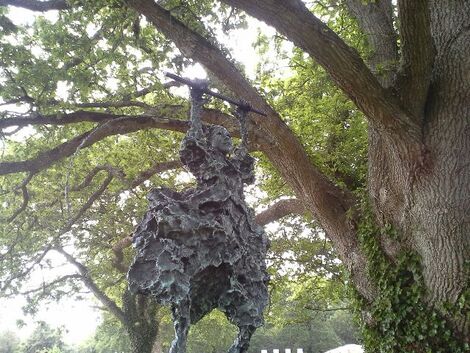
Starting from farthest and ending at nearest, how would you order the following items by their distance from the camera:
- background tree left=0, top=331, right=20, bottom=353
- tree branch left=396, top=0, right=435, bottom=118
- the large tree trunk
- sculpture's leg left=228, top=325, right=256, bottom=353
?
background tree left=0, top=331, right=20, bottom=353
the large tree trunk
tree branch left=396, top=0, right=435, bottom=118
sculpture's leg left=228, top=325, right=256, bottom=353

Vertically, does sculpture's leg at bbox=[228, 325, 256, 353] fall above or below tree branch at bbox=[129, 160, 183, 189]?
below

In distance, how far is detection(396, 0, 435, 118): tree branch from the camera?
13.8 ft

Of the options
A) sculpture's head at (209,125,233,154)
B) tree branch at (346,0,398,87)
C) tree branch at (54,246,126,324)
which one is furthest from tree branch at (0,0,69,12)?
tree branch at (54,246,126,324)

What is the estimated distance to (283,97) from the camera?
9.05m

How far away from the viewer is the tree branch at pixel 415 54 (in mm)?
4191

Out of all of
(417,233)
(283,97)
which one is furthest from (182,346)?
(283,97)

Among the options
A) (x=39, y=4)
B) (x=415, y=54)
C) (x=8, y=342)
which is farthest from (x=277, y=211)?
(x=8, y=342)

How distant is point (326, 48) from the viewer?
168 inches

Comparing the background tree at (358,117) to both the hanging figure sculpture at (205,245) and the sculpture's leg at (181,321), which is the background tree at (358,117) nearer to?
the hanging figure sculpture at (205,245)

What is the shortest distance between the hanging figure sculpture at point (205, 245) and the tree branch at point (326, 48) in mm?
1600

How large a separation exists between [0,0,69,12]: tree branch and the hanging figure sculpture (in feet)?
13.4

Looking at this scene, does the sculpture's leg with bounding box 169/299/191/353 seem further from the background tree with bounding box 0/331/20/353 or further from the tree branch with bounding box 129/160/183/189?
the background tree with bounding box 0/331/20/353

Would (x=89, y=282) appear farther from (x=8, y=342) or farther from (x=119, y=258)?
(x=8, y=342)

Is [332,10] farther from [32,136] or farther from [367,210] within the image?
[32,136]
